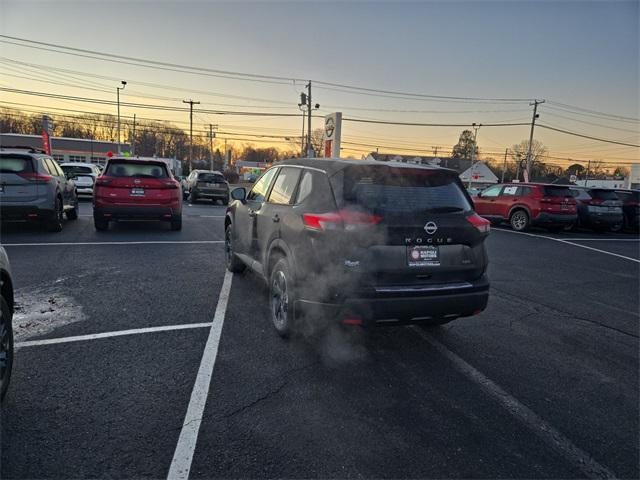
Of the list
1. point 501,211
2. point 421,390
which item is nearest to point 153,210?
point 421,390

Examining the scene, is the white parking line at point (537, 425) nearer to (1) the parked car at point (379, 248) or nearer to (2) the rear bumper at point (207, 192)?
(1) the parked car at point (379, 248)

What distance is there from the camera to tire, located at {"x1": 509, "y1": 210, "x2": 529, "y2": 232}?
13484mm

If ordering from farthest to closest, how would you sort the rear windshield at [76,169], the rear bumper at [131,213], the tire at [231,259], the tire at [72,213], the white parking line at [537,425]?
1. the rear windshield at [76,169]
2. the tire at [72,213]
3. the rear bumper at [131,213]
4. the tire at [231,259]
5. the white parking line at [537,425]

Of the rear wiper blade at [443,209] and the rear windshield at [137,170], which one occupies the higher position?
the rear windshield at [137,170]

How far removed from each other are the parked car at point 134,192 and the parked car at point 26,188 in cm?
88

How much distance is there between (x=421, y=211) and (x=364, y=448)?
1866 millimetres

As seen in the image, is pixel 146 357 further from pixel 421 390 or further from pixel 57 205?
pixel 57 205

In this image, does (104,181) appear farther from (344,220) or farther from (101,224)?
(344,220)

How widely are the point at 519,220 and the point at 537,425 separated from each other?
12.4 meters

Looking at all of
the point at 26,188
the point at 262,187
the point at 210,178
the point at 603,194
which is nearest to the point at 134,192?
the point at 26,188

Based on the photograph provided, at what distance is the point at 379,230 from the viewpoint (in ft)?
10.5

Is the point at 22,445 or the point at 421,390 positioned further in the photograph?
the point at 421,390

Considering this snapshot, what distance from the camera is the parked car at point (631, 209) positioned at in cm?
1513

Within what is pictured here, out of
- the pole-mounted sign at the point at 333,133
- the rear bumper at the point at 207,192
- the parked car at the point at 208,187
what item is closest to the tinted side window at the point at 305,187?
the pole-mounted sign at the point at 333,133
